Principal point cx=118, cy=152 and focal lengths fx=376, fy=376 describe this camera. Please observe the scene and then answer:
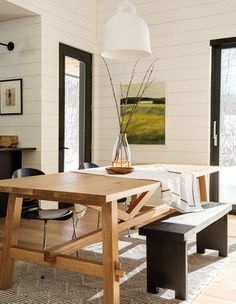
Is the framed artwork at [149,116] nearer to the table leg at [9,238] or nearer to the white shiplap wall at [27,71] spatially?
the white shiplap wall at [27,71]

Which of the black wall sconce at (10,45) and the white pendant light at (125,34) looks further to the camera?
the black wall sconce at (10,45)

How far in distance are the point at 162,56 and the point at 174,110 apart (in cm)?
79

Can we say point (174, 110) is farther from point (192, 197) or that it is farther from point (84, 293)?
point (84, 293)

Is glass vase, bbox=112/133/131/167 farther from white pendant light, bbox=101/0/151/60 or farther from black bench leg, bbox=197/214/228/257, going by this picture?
black bench leg, bbox=197/214/228/257

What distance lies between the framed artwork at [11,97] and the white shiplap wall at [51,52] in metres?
0.19

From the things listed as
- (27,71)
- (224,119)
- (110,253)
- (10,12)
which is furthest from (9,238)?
(224,119)

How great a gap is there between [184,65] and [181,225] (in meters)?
3.19

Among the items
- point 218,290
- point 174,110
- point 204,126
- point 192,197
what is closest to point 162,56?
point 174,110

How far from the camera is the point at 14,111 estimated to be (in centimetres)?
504

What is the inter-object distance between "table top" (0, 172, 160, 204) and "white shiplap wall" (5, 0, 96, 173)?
7.53 ft

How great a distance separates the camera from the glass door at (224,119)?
5.08 metres

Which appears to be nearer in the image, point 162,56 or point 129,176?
point 129,176

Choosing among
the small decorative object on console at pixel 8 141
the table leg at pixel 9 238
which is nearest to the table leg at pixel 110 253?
the table leg at pixel 9 238

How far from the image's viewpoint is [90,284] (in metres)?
2.62
